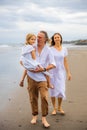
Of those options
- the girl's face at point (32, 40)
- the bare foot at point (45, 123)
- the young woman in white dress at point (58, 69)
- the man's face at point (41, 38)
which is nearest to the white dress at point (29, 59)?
the girl's face at point (32, 40)

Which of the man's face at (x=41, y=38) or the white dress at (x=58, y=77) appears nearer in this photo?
the man's face at (x=41, y=38)

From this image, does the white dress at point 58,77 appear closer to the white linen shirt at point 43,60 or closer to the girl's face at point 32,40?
the white linen shirt at point 43,60

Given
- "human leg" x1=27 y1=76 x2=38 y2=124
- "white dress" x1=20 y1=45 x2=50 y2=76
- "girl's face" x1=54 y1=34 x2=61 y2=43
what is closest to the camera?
"white dress" x1=20 y1=45 x2=50 y2=76

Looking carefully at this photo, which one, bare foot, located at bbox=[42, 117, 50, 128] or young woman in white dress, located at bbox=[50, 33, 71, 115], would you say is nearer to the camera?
bare foot, located at bbox=[42, 117, 50, 128]

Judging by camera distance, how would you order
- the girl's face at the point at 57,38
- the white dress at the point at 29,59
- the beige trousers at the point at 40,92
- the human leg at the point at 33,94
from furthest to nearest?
the girl's face at the point at 57,38
the human leg at the point at 33,94
the beige trousers at the point at 40,92
the white dress at the point at 29,59

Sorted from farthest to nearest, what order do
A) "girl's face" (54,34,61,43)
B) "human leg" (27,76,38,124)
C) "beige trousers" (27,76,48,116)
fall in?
"girl's face" (54,34,61,43), "human leg" (27,76,38,124), "beige trousers" (27,76,48,116)

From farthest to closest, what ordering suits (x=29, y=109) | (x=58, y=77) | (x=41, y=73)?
(x=29, y=109), (x=58, y=77), (x=41, y=73)

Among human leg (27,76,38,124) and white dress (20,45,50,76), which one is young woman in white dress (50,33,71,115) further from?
white dress (20,45,50,76)

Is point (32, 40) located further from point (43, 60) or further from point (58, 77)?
point (58, 77)

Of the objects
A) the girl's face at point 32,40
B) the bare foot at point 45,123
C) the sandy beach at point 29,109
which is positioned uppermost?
the girl's face at point 32,40

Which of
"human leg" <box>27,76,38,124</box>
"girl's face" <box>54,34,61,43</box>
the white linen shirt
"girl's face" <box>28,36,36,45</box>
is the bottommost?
"human leg" <box>27,76,38,124</box>

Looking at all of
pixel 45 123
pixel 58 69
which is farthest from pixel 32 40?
pixel 45 123

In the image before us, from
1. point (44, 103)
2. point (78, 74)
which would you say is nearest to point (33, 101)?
point (44, 103)

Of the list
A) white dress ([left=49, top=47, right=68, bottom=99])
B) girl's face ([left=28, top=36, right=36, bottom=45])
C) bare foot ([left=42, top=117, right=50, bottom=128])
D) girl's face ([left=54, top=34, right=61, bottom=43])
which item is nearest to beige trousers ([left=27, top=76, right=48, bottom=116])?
bare foot ([left=42, top=117, right=50, bottom=128])
